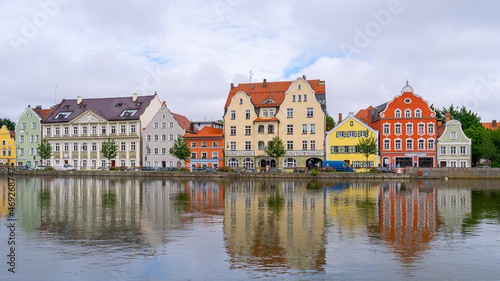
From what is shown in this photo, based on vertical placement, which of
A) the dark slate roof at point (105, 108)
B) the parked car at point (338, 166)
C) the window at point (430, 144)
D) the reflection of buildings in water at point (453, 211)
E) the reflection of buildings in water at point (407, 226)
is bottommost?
the reflection of buildings in water at point (453, 211)

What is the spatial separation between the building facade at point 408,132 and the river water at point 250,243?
5268 centimetres

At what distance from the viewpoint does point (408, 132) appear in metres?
78.5

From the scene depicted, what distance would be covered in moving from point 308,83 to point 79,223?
67.0 m

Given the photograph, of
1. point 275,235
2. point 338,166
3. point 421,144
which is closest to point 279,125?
point 338,166

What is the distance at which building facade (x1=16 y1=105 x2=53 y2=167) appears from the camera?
100812mm

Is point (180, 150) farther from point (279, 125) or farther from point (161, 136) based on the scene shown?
point (279, 125)

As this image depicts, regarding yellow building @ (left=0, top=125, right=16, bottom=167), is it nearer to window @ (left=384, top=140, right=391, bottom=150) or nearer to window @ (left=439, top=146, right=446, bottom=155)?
window @ (left=384, top=140, right=391, bottom=150)

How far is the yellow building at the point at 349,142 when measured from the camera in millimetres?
79062

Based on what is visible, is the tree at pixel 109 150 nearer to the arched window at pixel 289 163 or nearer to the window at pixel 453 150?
the arched window at pixel 289 163

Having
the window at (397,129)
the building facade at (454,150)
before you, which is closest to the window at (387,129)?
the window at (397,129)

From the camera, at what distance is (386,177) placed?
64.0 metres

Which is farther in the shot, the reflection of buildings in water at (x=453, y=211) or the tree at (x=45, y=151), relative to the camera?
the tree at (x=45, y=151)

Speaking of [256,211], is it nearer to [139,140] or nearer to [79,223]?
[79,223]

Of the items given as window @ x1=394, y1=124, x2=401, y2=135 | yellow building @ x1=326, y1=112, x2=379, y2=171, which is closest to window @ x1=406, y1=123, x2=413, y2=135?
window @ x1=394, y1=124, x2=401, y2=135
